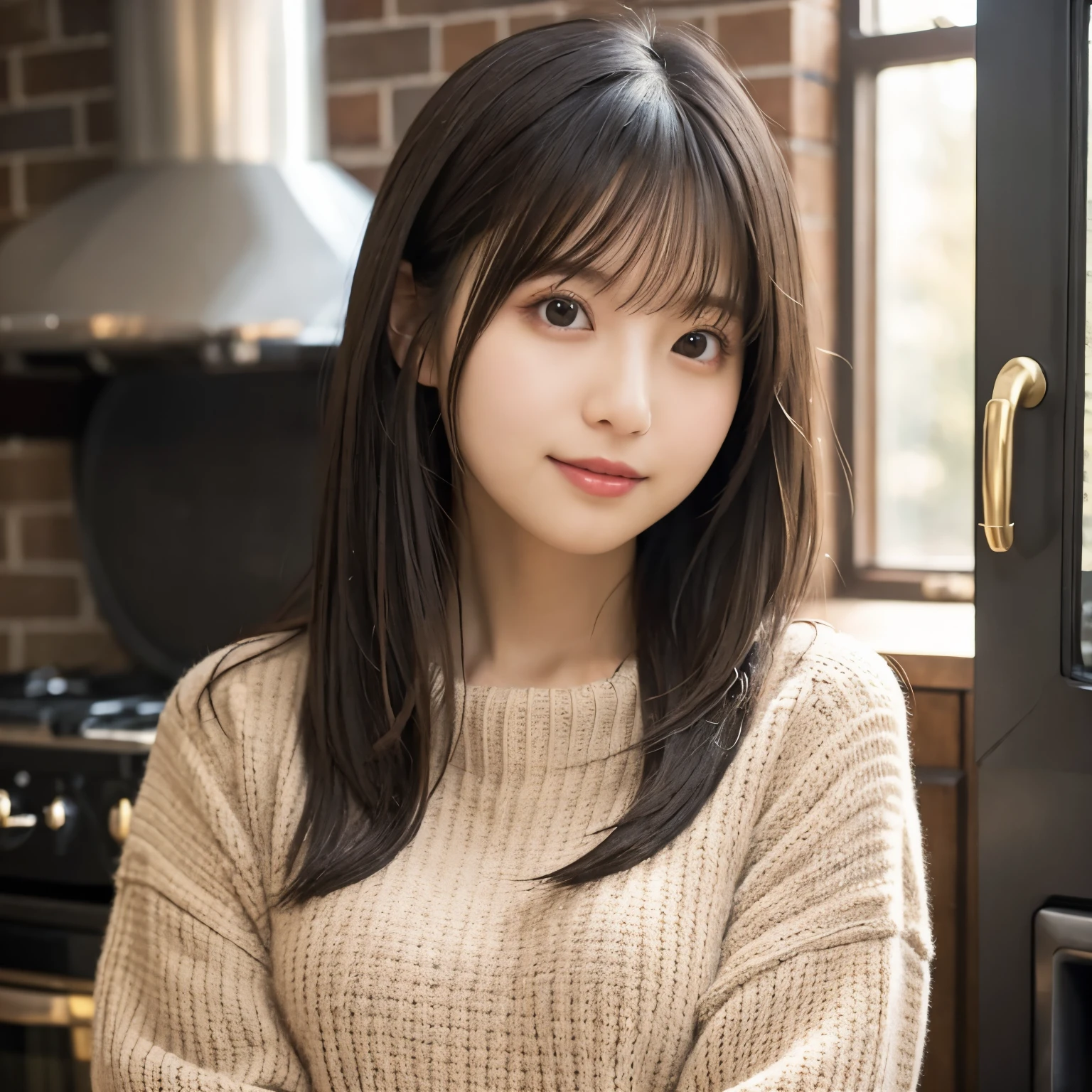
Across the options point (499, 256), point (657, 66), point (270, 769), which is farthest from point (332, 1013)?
point (657, 66)

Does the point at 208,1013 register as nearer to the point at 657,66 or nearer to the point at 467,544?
the point at 467,544

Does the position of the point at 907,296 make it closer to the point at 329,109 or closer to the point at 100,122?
the point at 329,109

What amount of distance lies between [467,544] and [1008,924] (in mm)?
558

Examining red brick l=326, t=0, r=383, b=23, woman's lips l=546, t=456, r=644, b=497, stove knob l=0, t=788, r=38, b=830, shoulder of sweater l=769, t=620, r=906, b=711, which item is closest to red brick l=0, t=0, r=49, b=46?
red brick l=326, t=0, r=383, b=23

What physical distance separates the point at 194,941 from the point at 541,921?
26cm

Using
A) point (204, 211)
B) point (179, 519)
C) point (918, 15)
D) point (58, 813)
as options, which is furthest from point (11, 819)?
point (918, 15)

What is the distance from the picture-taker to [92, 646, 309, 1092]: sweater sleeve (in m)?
0.96

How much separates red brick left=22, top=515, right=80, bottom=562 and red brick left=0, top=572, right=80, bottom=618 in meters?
0.03

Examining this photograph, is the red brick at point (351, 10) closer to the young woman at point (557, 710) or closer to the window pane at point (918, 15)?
the window pane at point (918, 15)

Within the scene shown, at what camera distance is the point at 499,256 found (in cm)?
90

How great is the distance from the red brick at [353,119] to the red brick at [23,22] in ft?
1.62

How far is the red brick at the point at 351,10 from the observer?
5.74ft

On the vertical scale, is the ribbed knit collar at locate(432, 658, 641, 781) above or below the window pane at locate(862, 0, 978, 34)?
below

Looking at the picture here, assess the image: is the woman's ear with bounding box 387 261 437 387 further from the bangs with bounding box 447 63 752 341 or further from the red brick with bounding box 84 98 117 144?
the red brick with bounding box 84 98 117 144
